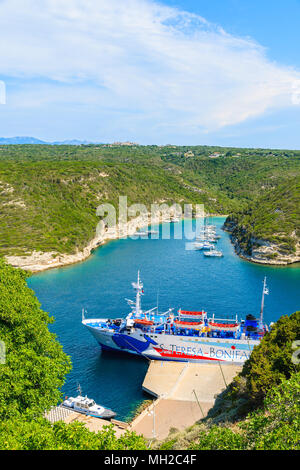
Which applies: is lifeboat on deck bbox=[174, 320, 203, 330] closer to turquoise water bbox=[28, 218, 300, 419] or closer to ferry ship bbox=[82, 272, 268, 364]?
ferry ship bbox=[82, 272, 268, 364]

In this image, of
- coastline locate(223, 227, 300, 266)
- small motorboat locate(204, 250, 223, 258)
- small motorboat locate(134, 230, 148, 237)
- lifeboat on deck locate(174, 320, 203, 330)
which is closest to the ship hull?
lifeboat on deck locate(174, 320, 203, 330)

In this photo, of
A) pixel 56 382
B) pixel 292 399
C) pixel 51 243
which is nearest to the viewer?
pixel 292 399

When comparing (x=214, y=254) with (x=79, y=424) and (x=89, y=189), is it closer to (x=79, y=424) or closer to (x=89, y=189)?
(x=89, y=189)

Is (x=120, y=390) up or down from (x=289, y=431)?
down

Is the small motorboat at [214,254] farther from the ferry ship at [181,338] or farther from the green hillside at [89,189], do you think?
the ferry ship at [181,338]

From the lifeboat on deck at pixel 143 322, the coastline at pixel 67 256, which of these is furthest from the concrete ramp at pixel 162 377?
the coastline at pixel 67 256
